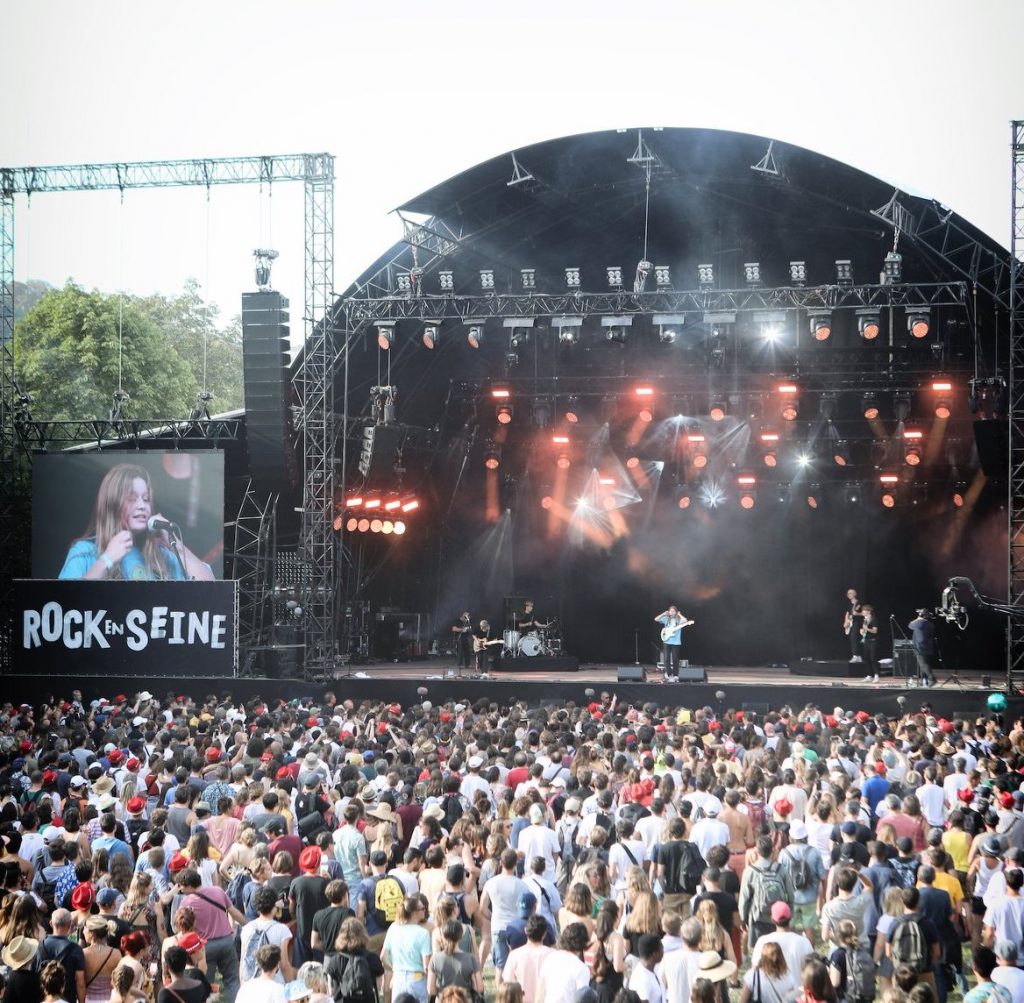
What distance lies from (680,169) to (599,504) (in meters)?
8.52


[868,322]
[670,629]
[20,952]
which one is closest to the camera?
[20,952]

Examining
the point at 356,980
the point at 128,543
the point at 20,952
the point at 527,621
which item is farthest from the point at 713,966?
the point at 527,621

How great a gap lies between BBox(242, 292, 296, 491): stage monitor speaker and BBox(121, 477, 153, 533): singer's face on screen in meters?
2.33

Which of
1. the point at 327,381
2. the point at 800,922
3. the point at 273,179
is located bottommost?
the point at 800,922

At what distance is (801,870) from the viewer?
9.34 meters

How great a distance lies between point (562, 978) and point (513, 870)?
1.57 m

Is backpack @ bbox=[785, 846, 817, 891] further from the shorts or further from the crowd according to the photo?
the shorts

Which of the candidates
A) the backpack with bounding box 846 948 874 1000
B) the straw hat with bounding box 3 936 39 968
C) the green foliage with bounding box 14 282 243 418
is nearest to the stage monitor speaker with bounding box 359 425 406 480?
the green foliage with bounding box 14 282 243 418

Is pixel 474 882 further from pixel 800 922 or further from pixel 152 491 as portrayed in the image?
pixel 152 491

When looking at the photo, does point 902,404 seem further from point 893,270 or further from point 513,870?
point 513,870

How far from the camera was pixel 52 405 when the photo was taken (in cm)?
4244

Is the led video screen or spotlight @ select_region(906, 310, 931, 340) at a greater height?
spotlight @ select_region(906, 310, 931, 340)

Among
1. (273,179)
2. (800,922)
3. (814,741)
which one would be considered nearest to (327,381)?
(273,179)

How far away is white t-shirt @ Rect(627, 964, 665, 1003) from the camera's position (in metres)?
6.84
